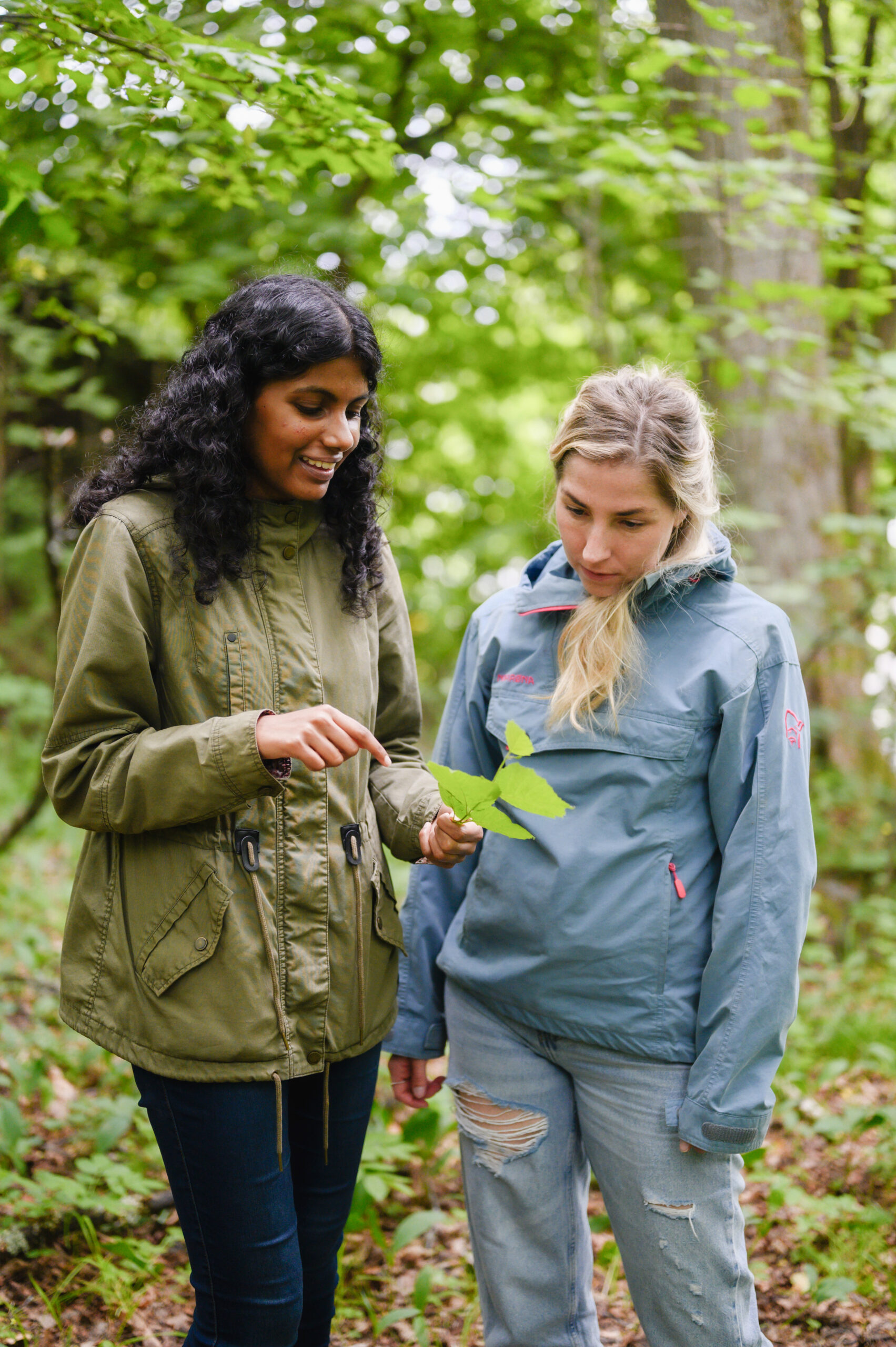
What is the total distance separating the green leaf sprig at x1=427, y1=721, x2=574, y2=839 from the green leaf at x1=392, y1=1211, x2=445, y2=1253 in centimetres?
157

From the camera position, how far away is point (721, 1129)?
174 cm

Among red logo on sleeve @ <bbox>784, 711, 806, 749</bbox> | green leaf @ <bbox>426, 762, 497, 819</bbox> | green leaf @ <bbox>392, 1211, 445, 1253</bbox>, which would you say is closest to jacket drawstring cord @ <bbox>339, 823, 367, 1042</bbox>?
green leaf @ <bbox>426, 762, 497, 819</bbox>

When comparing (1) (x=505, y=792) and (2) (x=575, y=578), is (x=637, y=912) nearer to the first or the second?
(1) (x=505, y=792)

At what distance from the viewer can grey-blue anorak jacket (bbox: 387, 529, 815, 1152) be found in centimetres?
177

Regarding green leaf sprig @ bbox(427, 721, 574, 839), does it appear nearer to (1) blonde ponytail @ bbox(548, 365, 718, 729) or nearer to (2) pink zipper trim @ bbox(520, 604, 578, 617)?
(1) blonde ponytail @ bbox(548, 365, 718, 729)

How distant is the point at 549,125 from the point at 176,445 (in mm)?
2892

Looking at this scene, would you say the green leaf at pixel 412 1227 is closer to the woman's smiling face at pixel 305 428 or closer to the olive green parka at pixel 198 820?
the olive green parka at pixel 198 820

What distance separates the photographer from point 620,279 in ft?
27.3

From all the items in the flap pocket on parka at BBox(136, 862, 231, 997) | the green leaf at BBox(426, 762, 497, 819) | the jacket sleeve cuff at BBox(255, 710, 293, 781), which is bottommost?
the flap pocket on parka at BBox(136, 862, 231, 997)

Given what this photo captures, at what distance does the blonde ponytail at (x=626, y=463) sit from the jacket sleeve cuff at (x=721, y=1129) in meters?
0.71

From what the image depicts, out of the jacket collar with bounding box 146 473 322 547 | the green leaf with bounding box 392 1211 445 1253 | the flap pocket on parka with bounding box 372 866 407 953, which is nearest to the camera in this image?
the jacket collar with bounding box 146 473 322 547

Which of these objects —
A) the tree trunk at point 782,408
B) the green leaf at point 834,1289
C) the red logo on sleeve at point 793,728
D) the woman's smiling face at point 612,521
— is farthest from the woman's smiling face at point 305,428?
the tree trunk at point 782,408

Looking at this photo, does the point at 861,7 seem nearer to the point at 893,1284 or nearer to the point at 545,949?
the point at 545,949

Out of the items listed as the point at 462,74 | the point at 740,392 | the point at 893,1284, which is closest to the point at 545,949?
the point at 893,1284
